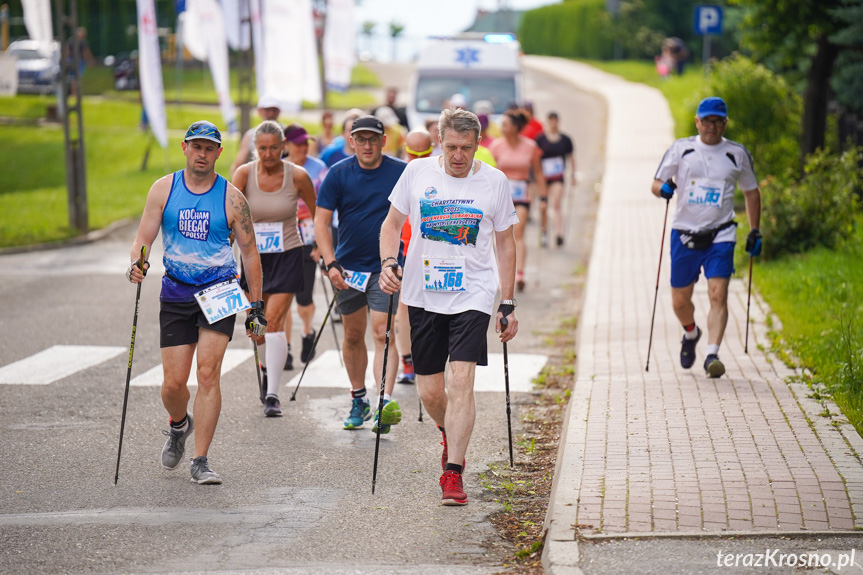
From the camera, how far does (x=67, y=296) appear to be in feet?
45.6

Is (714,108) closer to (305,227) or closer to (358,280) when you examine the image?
(358,280)

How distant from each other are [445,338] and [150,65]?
15.7m

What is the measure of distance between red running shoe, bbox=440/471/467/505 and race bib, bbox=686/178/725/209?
3.66 meters

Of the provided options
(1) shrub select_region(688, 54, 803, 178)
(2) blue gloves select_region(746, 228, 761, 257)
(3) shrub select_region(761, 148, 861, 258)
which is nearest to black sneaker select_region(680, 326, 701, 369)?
(2) blue gloves select_region(746, 228, 761, 257)

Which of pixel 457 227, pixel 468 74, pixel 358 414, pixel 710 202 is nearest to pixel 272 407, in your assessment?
pixel 358 414

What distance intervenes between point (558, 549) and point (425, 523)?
94cm

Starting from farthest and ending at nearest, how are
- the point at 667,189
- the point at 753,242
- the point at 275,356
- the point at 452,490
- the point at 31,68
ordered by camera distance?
the point at 31,68 → the point at 753,242 → the point at 667,189 → the point at 275,356 → the point at 452,490

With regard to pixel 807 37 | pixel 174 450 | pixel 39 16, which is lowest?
pixel 174 450

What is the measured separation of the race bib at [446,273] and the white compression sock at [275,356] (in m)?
2.39

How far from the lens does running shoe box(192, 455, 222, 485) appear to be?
6633 millimetres

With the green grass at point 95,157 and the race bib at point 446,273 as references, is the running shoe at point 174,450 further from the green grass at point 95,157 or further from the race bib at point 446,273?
the green grass at point 95,157

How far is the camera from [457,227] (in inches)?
246

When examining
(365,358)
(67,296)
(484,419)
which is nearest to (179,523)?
(365,358)

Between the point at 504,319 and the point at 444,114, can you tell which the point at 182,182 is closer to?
the point at 444,114
